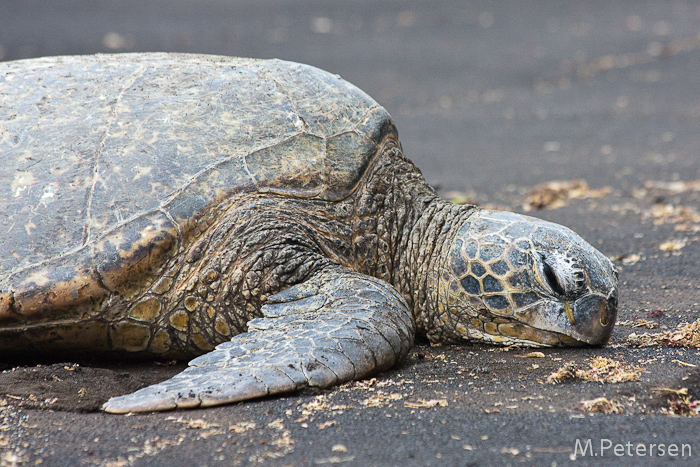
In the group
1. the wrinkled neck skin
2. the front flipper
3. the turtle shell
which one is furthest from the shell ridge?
the wrinkled neck skin

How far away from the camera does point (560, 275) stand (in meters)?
2.84

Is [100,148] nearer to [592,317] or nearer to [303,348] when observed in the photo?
[303,348]

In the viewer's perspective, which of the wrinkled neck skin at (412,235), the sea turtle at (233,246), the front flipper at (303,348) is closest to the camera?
the front flipper at (303,348)

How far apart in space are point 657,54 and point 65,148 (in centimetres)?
1145

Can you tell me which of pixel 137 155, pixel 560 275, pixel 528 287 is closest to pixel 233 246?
pixel 137 155

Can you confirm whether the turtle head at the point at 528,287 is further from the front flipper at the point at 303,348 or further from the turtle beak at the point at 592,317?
the front flipper at the point at 303,348

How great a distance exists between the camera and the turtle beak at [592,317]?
111 inches

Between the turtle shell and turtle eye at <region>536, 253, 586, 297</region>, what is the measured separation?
951 millimetres

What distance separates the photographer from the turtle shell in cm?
281

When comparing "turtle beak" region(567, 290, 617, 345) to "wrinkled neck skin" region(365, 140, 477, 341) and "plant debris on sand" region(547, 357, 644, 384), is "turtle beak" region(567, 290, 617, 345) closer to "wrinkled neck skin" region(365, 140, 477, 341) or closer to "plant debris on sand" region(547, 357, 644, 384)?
"plant debris on sand" region(547, 357, 644, 384)

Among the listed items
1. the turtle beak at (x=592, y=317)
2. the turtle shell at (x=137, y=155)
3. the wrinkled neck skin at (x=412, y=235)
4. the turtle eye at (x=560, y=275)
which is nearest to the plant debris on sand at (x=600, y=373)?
the turtle beak at (x=592, y=317)

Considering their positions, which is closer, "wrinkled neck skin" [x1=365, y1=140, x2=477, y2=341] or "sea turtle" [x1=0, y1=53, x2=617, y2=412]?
"sea turtle" [x1=0, y1=53, x2=617, y2=412]

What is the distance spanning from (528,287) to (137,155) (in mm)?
1791

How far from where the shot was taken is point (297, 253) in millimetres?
2963
